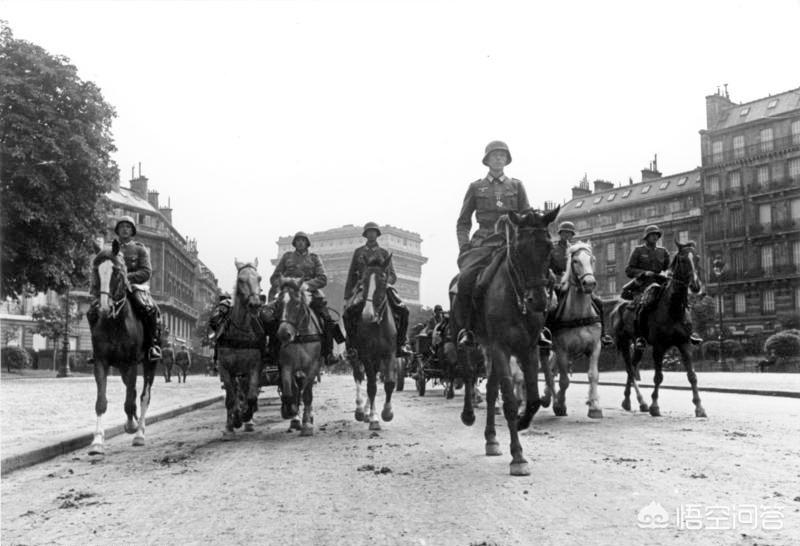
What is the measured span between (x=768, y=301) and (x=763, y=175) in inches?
456

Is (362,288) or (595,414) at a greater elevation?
(362,288)

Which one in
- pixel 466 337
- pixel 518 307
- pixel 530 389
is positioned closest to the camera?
pixel 530 389

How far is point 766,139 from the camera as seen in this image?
238 ft

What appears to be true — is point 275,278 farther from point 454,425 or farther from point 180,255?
point 180,255

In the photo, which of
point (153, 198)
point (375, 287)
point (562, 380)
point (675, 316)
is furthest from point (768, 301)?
point (153, 198)

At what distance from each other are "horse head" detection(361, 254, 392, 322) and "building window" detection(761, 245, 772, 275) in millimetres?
65472

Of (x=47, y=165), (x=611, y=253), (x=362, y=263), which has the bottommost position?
(x=362, y=263)

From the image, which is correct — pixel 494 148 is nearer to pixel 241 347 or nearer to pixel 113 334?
pixel 241 347

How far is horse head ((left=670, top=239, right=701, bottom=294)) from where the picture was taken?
1303cm

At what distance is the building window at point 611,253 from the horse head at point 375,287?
79597 mm

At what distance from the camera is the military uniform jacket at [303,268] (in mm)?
12797

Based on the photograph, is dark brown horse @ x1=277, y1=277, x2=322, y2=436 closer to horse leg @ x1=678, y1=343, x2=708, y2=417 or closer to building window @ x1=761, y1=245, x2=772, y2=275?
horse leg @ x1=678, y1=343, x2=708, y2=417

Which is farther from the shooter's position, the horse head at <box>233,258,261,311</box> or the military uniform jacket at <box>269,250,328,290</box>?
the military uniform jacket at <box>269,250,328,290</box>

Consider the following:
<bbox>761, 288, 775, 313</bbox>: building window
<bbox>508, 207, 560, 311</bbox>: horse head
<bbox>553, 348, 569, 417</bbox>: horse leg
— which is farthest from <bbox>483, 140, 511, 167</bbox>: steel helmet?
<bbox>761, 288, 775, 313</bbox>: building window
